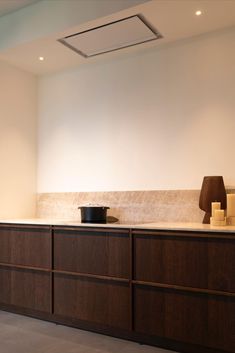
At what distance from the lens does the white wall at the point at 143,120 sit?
3111mm

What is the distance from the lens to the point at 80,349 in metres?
2.58

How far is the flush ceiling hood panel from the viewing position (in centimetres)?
297

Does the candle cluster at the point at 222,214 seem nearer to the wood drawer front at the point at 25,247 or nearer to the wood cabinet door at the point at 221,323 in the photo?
the wood cabinet door at the point at 221,323

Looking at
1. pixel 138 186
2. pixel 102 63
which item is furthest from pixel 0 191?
pixel 102 63

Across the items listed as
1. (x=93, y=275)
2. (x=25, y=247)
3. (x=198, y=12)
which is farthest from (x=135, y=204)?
(x=198, y=12)

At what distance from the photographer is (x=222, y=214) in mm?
2662

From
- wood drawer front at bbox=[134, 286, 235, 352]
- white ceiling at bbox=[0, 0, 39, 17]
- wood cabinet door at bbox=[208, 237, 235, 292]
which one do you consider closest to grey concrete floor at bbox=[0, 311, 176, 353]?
wood drawer front at bbox=[134, 286, 235, 352]

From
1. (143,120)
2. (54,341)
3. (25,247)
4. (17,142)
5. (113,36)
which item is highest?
(113,36)

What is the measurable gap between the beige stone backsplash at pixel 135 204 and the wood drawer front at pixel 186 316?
837mm

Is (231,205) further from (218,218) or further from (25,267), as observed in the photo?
(25,267)

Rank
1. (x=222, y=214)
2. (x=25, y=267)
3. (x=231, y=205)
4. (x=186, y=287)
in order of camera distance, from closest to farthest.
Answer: (x=186, y=287) < (x=222, y=214) < (x=231, y=205) < (x=25, y=267)

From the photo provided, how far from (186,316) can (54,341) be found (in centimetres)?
106

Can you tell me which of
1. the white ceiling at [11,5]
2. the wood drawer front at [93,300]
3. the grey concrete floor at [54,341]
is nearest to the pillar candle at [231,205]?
the wood drawer front at [93,300]

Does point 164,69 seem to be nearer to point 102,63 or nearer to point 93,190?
point 102,63
